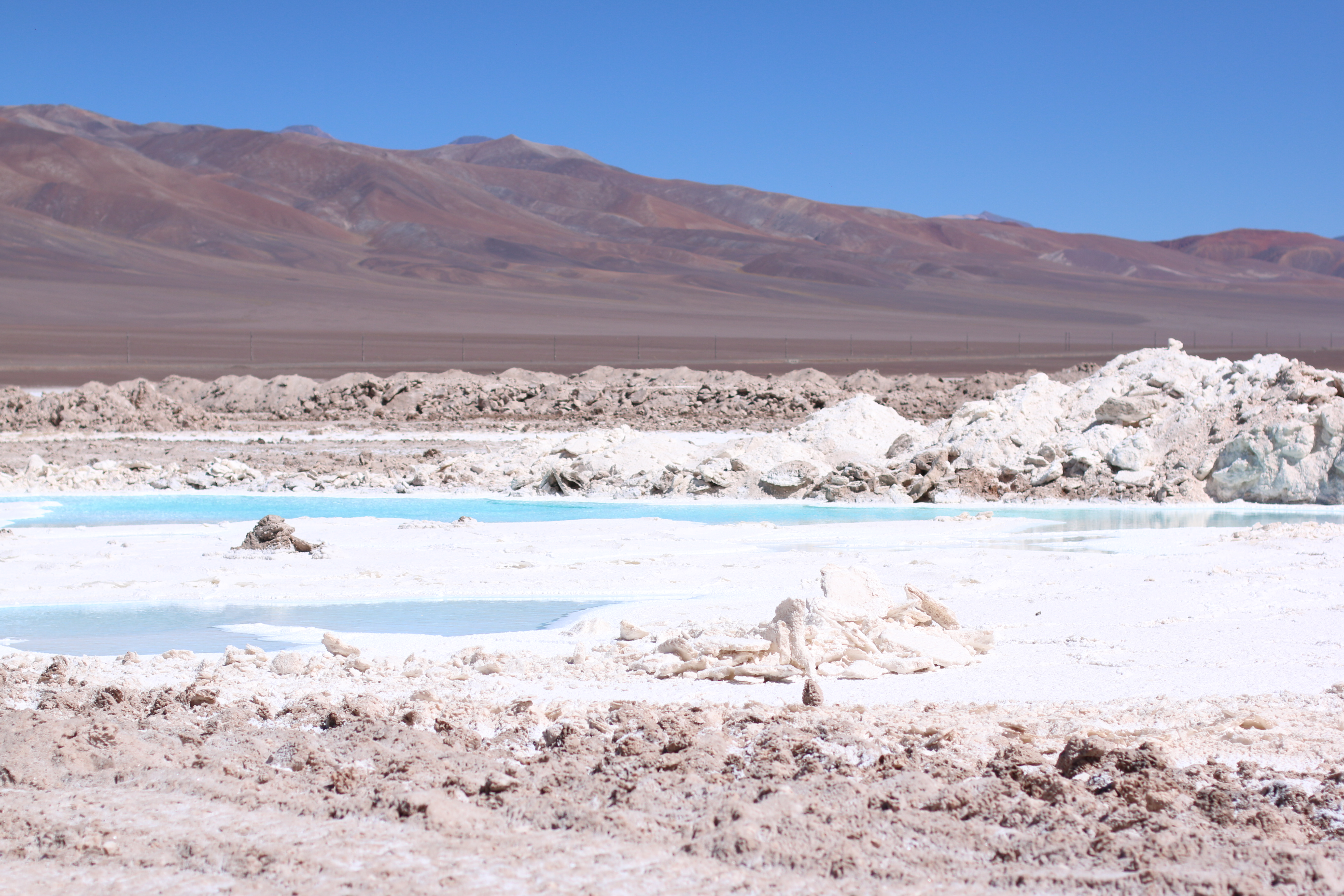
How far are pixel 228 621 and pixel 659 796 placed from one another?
157 inches

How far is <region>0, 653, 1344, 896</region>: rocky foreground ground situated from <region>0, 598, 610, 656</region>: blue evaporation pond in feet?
5.01

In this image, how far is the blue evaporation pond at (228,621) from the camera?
20.5ft

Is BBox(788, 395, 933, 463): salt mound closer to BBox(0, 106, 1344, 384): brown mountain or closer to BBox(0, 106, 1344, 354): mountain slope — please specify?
BBox(0, 106, 1344, 384): brown mountain

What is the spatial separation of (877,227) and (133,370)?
517 ft

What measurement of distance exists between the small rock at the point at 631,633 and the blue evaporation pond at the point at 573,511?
5616mm

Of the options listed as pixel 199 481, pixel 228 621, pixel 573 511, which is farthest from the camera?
pixel 199 481

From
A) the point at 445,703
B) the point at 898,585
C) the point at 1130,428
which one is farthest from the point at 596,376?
the point at 445,703

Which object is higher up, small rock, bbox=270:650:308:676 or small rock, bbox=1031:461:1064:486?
small rock, bbox=1031:461:1064:486

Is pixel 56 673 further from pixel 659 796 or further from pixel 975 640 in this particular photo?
pixel 975 640

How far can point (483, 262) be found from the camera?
419 ft

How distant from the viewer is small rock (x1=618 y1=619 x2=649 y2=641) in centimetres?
590

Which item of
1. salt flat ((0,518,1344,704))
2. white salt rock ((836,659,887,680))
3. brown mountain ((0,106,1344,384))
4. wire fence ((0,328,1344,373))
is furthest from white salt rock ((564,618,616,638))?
brown mountain ((0,106,1344,384))

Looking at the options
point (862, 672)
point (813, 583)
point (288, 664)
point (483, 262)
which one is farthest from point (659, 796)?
point (483, 262)

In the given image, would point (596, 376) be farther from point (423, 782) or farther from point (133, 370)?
point (423, 782)
